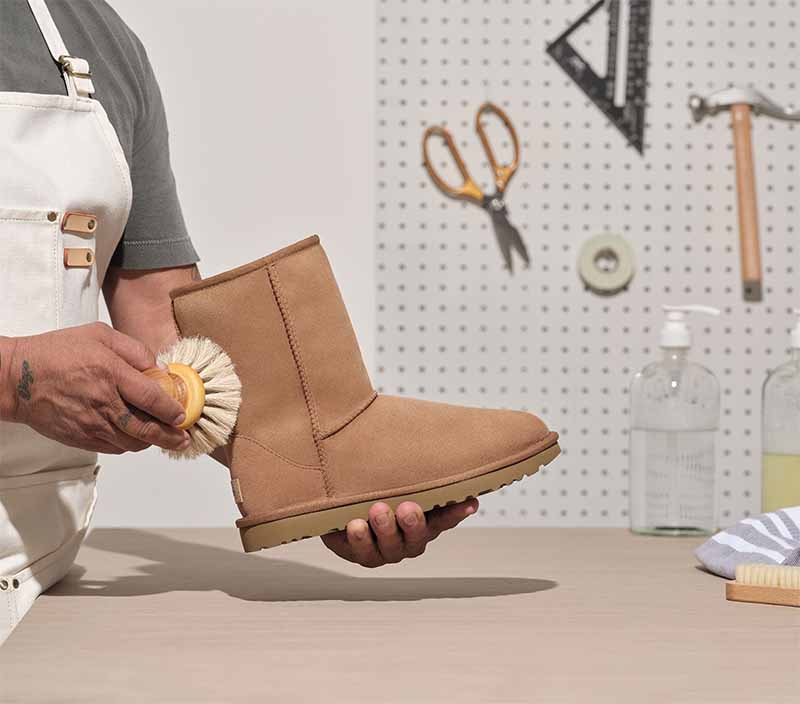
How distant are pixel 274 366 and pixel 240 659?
224 millimetres

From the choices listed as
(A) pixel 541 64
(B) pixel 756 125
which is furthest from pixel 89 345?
(B) pixel 756 125

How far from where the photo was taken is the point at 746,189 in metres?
1.37

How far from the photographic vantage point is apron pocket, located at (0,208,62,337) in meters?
0.80

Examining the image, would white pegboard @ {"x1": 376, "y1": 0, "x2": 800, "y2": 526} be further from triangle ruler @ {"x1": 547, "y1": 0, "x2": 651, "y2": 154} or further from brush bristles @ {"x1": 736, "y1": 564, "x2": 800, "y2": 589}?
brush bristles @ {"x1": 736, "y1": 564, "x2": 800, "y2": 589}

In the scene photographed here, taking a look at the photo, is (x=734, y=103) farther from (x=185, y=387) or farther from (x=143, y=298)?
(x=185, y=387)

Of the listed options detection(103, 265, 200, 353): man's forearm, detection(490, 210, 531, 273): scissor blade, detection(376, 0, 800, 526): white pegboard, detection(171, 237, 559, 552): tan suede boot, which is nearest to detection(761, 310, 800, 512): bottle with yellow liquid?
detection(376, 0, 800, 526): white pegboard

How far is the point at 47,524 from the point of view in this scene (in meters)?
0.80

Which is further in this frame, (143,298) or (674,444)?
(674,444)

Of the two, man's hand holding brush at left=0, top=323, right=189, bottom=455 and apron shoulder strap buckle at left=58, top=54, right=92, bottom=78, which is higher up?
apron shoulder strap buckle at left=58, top=54, right=92, bottom=78

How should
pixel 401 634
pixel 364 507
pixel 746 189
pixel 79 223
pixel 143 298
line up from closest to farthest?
pixel 401 634 → pixel 364 507 → pixel 79 223 → pixel 143 298 → pixel 746 189

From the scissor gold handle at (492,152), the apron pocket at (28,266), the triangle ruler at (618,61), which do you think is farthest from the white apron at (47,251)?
the triangle ruler at (618,61)

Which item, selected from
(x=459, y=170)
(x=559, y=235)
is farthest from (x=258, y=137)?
(x=559, y=235)

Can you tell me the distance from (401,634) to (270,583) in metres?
0.21

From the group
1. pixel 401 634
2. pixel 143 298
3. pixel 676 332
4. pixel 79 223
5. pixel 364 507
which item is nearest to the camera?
pixel 401 634
